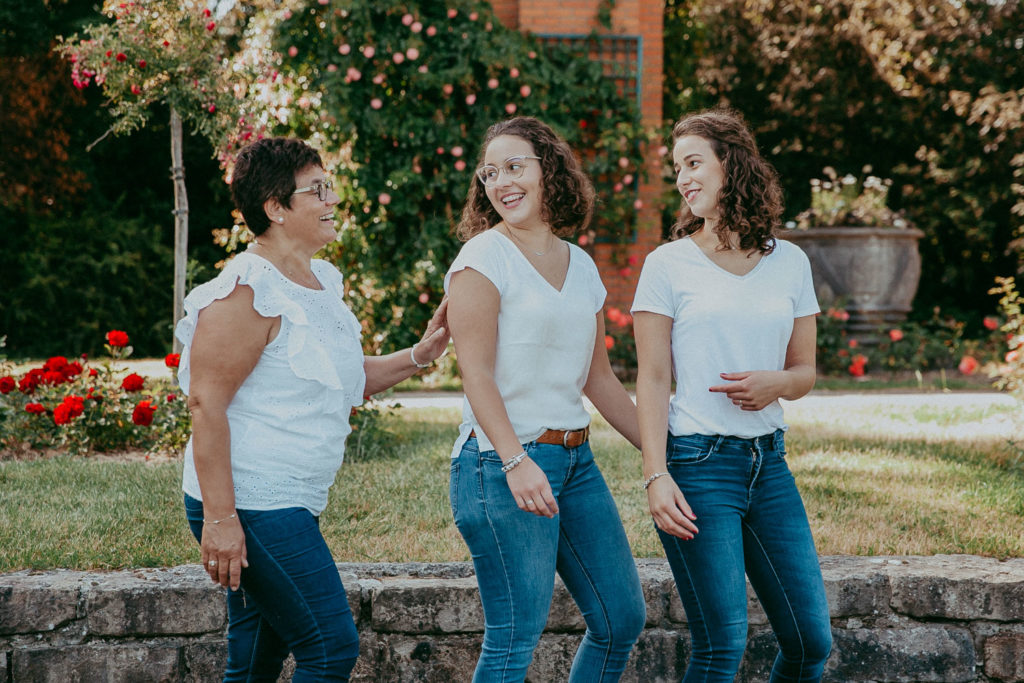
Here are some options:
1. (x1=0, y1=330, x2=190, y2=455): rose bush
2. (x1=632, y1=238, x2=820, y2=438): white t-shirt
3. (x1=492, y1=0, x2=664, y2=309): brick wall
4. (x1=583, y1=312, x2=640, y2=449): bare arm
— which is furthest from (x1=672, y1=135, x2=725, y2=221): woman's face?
(x1=492, y1=0, x2=664, y2=309): brick wall

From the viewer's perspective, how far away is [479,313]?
6.77 ft

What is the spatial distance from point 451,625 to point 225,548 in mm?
1276

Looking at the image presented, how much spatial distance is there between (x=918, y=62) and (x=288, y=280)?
1149cm

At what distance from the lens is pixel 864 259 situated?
9938 millimetres

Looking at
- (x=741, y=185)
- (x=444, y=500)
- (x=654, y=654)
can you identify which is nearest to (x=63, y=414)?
(x=444, y=500)

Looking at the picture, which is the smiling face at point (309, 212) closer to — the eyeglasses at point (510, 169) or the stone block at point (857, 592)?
the eyeglasses at point (510, 169)

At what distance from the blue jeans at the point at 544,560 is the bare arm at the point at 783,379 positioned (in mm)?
368

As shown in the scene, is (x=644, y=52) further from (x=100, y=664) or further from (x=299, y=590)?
(x=299, y=590)

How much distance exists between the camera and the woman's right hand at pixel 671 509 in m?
2.17

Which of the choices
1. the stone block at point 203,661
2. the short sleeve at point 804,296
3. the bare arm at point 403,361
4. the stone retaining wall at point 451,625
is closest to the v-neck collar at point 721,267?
the short sleeve at point 804,296

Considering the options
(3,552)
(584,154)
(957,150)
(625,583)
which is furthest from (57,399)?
(957,150)

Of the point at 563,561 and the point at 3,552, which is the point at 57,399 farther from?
the point at 563,561

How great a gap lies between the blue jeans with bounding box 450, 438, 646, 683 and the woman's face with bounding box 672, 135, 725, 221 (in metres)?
0.66

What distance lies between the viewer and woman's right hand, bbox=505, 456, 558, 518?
201 centimetres
